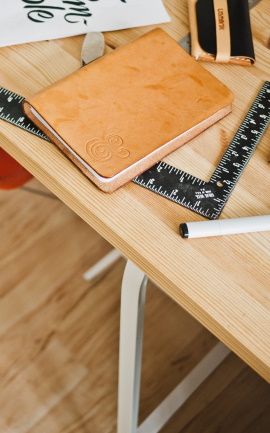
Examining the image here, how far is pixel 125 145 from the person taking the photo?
0.68 m

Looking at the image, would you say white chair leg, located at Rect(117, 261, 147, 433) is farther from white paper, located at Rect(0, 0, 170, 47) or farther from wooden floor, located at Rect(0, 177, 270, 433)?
white paper, located at Rect(0, 0, 170, 47)

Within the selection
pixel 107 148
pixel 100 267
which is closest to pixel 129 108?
→ pixel 107 148

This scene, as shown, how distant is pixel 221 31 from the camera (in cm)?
81

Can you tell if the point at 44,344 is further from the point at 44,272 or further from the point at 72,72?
the point at 72,72

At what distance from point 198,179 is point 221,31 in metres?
0.26

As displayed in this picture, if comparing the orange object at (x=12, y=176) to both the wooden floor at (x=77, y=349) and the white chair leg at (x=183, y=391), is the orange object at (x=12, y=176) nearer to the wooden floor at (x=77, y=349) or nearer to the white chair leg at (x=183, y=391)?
the wooden floor at (x=77, y=349)

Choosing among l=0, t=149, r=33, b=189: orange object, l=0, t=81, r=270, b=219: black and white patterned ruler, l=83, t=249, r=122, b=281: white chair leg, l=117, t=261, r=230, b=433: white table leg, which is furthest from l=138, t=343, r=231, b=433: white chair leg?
l=0, t=81, r=270, b=219: black and white patterned ruler

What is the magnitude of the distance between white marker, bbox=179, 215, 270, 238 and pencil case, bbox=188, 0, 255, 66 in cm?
27

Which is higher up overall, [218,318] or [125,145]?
[125,145]

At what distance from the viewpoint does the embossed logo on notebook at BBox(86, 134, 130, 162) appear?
0.67 meters

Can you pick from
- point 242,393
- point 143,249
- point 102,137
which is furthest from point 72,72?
point 242,393

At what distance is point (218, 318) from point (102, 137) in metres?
0.26

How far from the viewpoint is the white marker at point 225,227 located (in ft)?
2.11

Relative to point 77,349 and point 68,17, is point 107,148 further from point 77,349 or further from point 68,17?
point 77,349
